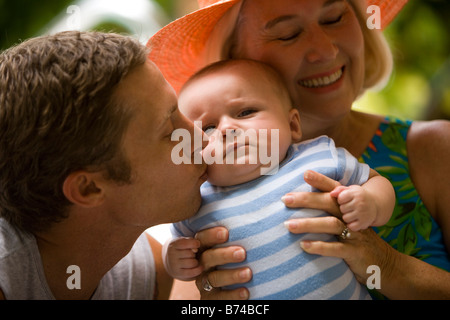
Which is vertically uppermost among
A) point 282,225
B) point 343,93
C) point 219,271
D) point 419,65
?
point 343,93

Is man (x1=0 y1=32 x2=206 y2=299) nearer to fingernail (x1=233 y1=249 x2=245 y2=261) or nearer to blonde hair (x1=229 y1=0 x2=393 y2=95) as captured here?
fingernail (x1=233 y1=249 x2=245 y2=261)

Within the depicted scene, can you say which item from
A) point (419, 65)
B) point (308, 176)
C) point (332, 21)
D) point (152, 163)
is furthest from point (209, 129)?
point (419, 65)

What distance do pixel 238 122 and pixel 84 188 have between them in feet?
1.33

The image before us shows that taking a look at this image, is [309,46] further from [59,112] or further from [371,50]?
[59,112]

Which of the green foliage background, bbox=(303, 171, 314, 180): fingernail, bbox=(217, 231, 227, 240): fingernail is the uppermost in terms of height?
bbox=(303, 171, 314, 180): fingernail

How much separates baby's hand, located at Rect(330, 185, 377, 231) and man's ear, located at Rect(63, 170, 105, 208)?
55cm

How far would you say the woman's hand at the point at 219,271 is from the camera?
116 cm

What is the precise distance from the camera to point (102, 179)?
3.92 ft

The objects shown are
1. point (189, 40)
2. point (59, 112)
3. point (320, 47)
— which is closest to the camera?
point (59, 112)

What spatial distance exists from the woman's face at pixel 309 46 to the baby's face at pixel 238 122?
17 centimetres

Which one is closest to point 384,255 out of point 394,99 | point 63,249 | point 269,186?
point 269,186

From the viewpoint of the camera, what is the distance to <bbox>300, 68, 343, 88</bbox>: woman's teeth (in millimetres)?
1513

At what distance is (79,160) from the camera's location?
1.15m

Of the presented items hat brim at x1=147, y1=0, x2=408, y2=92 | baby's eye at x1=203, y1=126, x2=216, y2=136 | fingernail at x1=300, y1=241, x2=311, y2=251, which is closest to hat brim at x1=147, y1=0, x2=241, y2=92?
hat brim at x1=147, y1=0, x2=408, y2=92
